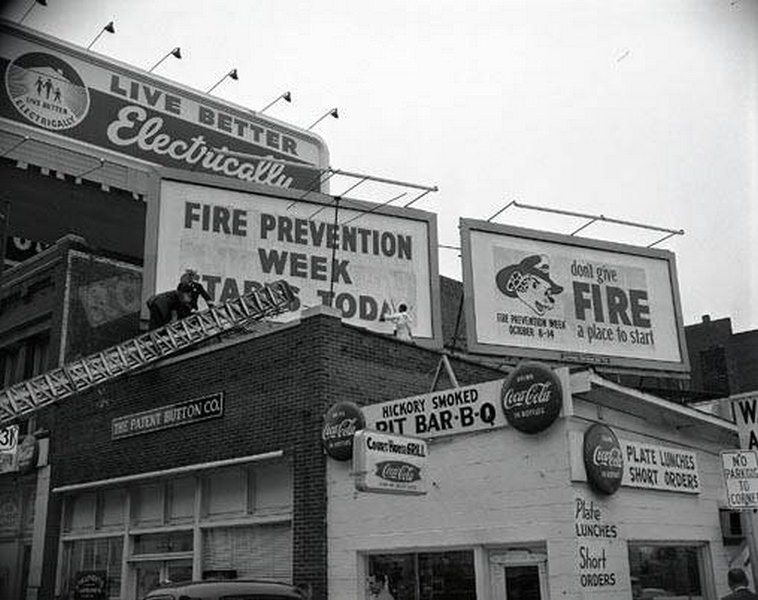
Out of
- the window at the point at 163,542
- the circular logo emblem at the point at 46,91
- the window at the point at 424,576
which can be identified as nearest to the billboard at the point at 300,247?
the window at the point at 163,542

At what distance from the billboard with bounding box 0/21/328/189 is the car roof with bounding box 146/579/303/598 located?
21.2 metres

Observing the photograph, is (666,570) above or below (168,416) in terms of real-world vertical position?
below

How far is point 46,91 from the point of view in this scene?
102 ft

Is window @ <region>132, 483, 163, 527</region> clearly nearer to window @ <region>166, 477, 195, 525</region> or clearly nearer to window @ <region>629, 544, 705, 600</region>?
window @ <region>166, 477, 195, 525</region>

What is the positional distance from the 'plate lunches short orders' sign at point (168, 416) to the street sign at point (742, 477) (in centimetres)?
898

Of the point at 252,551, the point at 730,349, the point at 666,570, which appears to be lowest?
the point at 666,570

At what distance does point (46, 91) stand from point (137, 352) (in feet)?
59.8

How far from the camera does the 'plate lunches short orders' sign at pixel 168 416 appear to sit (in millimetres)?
15341

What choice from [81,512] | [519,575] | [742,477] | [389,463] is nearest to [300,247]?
[81,512]

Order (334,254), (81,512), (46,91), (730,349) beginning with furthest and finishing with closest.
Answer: (730,349)
(46,91)
(334,254)
(81,512)

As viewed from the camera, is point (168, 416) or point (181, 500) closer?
point (181, 500)

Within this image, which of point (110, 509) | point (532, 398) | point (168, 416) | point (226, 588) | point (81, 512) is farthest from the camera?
point (81, 512)

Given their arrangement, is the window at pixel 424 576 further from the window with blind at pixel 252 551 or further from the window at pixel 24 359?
the window at pixel 24 359

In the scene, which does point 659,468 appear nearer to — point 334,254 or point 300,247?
point 334,254
